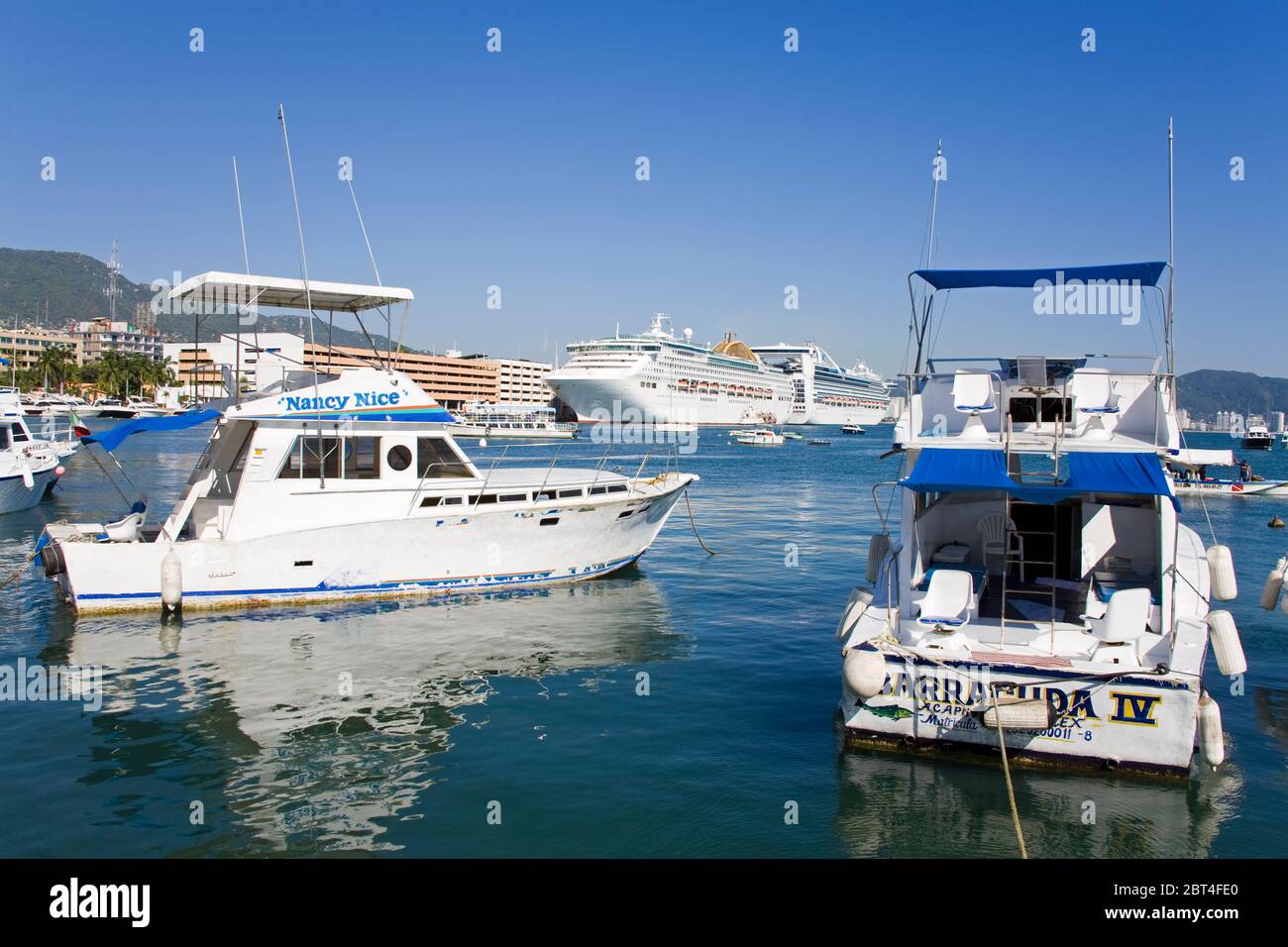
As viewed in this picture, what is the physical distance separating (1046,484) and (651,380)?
349ft

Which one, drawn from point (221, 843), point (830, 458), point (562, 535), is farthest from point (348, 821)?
point (830, 458)

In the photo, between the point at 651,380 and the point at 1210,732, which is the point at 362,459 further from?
the point at 651,380

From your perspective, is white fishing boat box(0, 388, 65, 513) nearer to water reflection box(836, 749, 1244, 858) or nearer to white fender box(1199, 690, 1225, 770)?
water reflection box(836, 749, 1244, 858)

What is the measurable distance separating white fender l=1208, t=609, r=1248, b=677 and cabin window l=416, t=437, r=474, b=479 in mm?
12175

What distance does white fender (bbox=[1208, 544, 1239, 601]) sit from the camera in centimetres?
1031

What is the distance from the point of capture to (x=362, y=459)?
52.4 feet

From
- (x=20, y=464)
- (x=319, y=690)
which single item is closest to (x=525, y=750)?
(x=319, y=690)

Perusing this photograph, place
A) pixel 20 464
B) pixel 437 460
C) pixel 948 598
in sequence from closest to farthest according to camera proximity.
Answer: pixel 948 598 < pixel 437 460 < pixel 20 464

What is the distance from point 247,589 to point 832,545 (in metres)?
14.4

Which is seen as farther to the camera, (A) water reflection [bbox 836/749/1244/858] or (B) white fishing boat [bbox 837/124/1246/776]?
(B) white fishing boat [bbox 837/124/1246/776]

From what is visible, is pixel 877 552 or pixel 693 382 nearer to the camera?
pixel 877 552

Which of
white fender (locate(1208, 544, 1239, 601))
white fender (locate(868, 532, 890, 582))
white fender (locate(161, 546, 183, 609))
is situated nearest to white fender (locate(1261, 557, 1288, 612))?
white fender (locate(1208, 544, 1239, 601))

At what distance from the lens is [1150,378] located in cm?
1064
